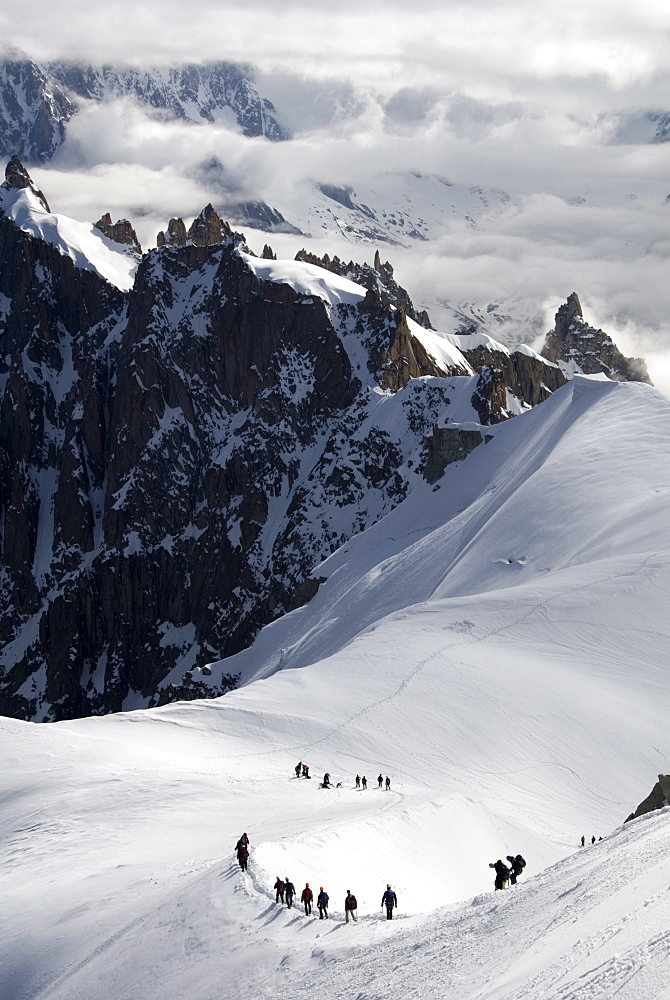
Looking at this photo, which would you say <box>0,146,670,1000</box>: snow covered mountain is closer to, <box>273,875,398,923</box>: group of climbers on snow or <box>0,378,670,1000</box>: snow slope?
<box>0,378,670,1000</box>: snow slope

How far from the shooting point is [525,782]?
207ft

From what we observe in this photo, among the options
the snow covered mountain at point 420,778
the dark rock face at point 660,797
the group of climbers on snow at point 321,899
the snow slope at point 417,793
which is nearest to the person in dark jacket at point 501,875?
the snow covered mountain at point 420,778

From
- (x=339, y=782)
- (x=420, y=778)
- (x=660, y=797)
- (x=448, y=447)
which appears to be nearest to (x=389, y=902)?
(x=660, y=797)

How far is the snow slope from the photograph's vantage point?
99.9ft

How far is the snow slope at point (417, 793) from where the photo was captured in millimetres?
30438

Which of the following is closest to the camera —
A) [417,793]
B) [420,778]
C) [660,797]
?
[660,797]

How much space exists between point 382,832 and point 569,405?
9351 cm

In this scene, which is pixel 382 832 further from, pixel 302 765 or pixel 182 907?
pixel 302 765

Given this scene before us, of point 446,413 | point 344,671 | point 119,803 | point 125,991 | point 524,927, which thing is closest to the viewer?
point 524,927

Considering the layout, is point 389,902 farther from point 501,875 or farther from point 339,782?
point 339,782

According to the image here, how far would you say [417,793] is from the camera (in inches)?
2222

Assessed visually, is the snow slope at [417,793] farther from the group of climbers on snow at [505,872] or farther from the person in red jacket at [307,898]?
the group of climbers on snow at [505,872]

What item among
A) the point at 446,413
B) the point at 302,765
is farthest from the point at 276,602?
the point at 302,765

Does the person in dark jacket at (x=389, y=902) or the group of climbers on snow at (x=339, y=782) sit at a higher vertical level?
the group of climbers on snow at (x=339, y=782)
